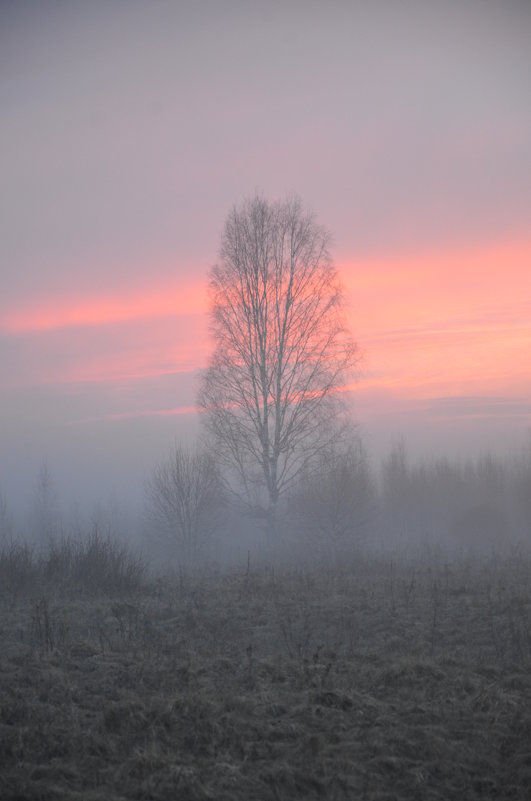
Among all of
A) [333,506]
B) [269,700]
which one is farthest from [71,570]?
[333,506]

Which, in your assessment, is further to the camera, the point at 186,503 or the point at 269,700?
the point at 186,503

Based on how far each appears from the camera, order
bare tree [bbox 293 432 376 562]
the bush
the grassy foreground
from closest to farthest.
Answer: the grassy foreground
the bush
bare tree [bbox 293 432 376 562]

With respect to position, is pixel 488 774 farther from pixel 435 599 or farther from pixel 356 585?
pixel 356 585

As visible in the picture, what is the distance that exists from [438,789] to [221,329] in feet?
60.4

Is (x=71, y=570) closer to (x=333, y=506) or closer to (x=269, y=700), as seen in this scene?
(x=269, y=700)

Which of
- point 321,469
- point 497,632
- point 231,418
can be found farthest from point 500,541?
point 497,632

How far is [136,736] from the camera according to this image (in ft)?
16.9

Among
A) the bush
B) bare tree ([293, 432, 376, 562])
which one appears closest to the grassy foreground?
the bush

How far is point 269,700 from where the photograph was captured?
589 centimetres

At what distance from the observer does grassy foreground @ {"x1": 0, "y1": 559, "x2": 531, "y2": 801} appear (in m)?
4.57

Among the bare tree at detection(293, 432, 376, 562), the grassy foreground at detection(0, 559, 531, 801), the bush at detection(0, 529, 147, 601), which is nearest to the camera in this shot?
the grassy foreground at detection(0, 559, 531, 801)

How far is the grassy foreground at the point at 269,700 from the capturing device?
4.57 meters

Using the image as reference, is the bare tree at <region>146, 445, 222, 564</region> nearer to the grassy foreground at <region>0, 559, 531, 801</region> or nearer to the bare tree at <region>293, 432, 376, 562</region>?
the bare tree at <region>293, 432, 376, 562</region>

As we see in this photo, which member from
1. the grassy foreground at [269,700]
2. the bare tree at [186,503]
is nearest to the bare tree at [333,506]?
the bare tree at [186,503]
